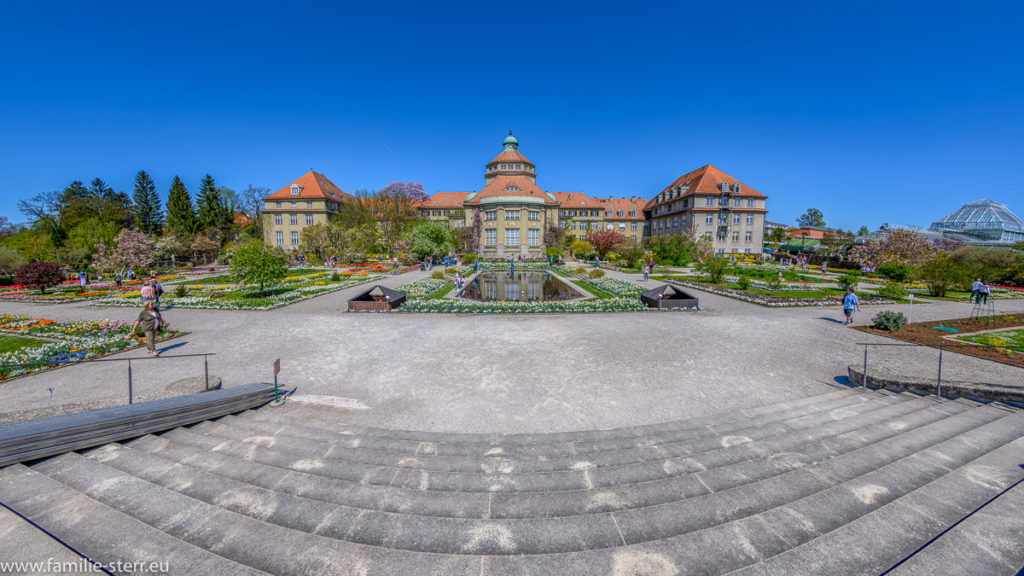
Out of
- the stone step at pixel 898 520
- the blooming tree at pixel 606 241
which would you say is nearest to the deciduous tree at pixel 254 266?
the stone step at pixel 898 520

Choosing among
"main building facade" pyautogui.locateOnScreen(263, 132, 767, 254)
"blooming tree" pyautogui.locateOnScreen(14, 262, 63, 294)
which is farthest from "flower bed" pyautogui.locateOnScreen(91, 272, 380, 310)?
"main building facade" pyautogui.locateOnScreen(263, 132, 767, 254)

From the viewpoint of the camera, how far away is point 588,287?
25188mm

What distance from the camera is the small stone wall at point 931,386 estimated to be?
6413mm

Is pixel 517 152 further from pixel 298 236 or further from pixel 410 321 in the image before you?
pixel 410 321

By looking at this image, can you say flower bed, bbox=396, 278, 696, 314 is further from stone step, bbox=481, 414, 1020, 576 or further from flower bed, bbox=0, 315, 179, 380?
stone step, bbox=481, 414, 1020, 576

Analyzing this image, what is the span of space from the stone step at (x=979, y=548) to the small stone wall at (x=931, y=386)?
5018 millimetres

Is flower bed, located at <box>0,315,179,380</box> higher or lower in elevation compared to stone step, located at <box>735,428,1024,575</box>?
lower

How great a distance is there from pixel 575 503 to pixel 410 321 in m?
11.9

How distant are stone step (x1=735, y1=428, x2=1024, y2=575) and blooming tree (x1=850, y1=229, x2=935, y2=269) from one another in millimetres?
35629

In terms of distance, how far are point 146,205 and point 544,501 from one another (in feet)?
286

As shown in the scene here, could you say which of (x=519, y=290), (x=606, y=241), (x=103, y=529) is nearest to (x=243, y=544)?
(x=103, y=529)

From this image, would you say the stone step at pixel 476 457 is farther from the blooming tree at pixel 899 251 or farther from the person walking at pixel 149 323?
the blooming tree at pixel 899 251

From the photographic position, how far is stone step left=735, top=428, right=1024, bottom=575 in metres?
2.91

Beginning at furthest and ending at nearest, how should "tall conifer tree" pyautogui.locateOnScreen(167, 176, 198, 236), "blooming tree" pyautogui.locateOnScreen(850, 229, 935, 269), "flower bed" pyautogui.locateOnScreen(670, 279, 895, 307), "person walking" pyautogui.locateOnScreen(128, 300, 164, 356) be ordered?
"tall conifer tree" pyautogui.locateOnScreen(167, 176, 198, 236) → "blooming tree" pyautogui.locateOnScreen(850, 229, 935, 269) → "flower bed" pyautogui.locateOnScreen(670, 279, 895, 307) → "person walking" pyautogui.locateOnScreen(128, 300, 164, 356)
